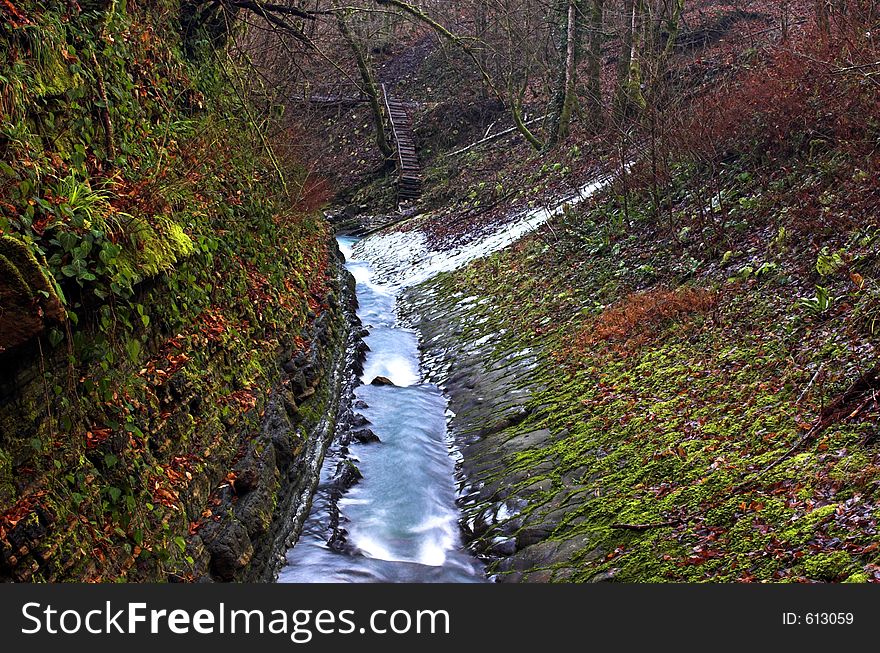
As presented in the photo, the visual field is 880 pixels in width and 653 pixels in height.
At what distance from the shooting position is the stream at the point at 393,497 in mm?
7719

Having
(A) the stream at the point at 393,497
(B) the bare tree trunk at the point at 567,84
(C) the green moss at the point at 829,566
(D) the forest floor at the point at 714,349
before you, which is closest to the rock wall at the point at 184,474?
(A) the stream at the point at 393,497

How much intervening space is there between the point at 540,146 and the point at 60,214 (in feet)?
63.6

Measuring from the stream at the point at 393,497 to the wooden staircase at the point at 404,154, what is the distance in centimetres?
1319

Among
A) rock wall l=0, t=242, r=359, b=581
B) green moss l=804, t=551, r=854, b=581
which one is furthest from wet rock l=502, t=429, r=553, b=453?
green moss l=804, t=551, r=854, b=581

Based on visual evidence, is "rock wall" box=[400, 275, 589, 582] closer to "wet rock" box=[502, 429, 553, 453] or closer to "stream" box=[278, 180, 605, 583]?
"wet rock" box=[502, 429, 553, 453]

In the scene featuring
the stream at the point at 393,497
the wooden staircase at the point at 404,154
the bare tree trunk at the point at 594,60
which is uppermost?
the wooden staircase at the point at 404,154

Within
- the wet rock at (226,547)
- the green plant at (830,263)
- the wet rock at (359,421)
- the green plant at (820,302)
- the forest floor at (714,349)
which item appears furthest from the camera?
the wet rock at (359,421)

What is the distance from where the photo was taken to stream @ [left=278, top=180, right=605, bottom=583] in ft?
25.3

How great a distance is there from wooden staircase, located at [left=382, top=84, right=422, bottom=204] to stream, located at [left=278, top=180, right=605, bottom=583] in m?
13.2

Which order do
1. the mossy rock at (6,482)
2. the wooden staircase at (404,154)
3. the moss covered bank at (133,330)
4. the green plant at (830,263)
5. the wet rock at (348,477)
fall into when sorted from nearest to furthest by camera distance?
the mossy rock at (6,482)
the moss covered bank at (133,330)
the green plant at (830,263)
the wet rock at (348,477)
the wooden staircase at (404,154)

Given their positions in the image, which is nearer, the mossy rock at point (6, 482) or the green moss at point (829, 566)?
the mossy rock at point (6, 482)

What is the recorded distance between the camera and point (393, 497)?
930 cm

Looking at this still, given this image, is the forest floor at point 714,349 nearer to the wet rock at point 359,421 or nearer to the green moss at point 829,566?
the green moss at point 829,566

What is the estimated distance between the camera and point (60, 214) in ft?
16.1
